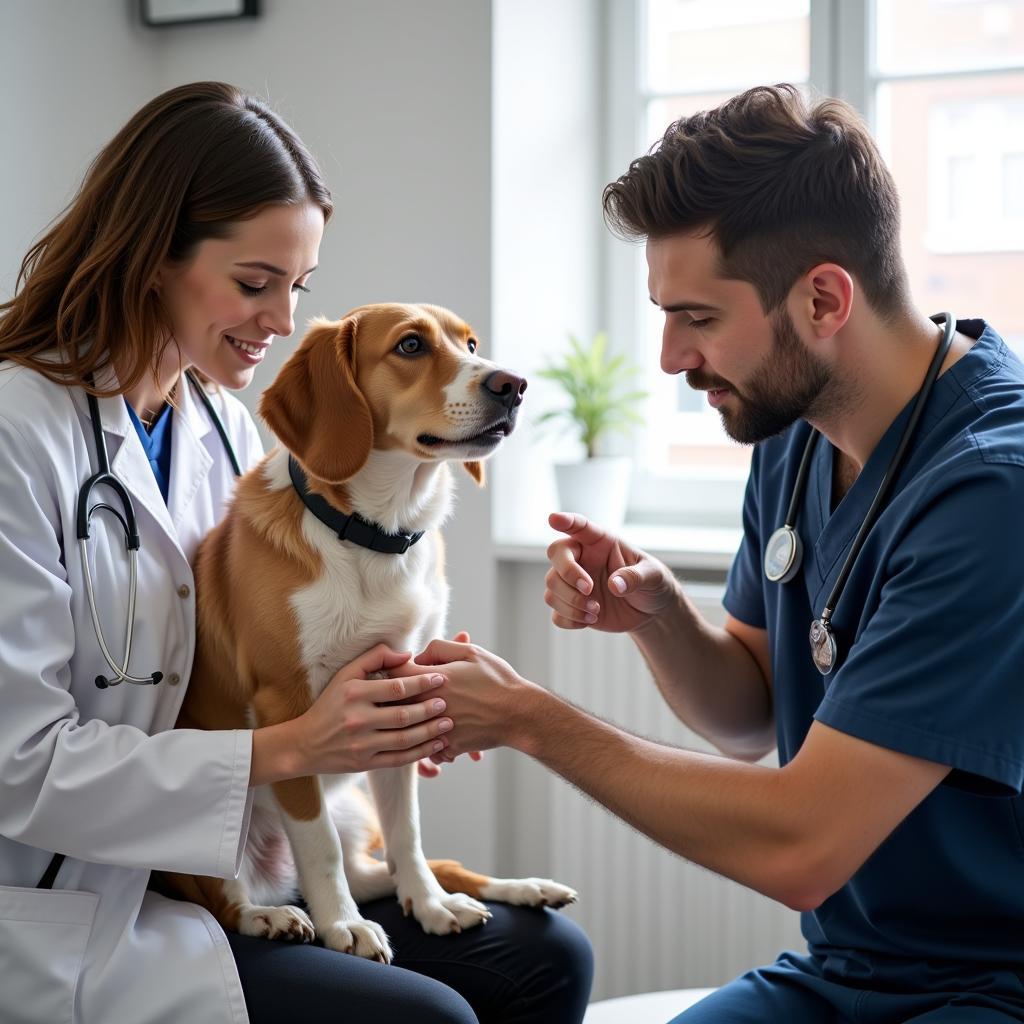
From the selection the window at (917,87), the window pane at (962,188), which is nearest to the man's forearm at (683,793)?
the window at (917,87)

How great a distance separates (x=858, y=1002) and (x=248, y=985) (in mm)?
692

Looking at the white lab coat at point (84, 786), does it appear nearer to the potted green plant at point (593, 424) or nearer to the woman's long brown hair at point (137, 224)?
the woman's long brown hair at point (137, 224)

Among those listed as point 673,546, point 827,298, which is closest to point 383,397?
point 827,298

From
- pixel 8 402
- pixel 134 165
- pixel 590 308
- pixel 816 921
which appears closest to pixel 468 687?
pixel 816 921

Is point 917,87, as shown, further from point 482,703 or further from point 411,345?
point 482,703

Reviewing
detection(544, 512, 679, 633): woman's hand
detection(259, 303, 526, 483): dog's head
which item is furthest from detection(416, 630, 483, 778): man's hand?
detection(259, 303, 526, 483): dog's head

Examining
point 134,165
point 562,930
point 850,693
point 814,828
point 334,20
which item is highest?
point 334,20

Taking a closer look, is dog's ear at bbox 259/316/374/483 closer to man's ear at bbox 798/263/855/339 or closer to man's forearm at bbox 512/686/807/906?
man's forearm at bbox 512/686/807/906

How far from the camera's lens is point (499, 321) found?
8.03ft

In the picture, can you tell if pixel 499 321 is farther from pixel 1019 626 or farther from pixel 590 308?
pixel 1019 626

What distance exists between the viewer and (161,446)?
1612mm

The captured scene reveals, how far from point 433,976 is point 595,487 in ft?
4.16

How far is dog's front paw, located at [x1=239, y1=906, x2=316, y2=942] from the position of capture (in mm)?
1428

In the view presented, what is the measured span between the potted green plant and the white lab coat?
4.25ft
